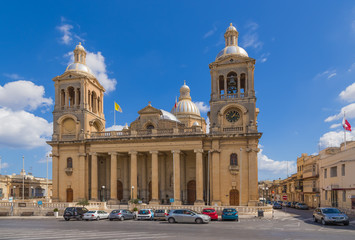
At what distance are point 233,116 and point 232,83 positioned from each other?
543 centimetres

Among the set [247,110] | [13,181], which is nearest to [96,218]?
[247,110]

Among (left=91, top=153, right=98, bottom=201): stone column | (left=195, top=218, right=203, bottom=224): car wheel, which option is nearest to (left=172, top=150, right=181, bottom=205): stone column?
(left=91, top=153, right=98, bottom=201): stone column

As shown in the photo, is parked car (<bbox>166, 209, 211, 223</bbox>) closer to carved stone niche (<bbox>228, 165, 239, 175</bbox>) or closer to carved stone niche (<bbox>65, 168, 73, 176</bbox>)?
carved stone niche (<bbox>228, 165, 239, 175</bbox>)

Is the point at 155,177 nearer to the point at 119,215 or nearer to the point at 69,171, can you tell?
the point at 69,171

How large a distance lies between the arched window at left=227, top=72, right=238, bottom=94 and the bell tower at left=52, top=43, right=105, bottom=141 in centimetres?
2235

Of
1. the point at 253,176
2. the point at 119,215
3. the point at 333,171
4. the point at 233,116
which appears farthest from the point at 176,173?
the point at 333,171

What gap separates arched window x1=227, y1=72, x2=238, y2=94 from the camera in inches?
2076

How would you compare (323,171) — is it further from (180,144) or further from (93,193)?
(93,193)

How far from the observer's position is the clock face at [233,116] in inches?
1999

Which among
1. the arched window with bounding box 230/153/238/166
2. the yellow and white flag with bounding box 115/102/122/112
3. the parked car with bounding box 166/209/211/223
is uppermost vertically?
the yellow and white flag with bounding box 115/102/122/112

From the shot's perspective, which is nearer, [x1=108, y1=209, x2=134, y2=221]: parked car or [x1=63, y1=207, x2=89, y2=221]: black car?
[x1=108, y1=209, x2=134, y2=221]: parked car

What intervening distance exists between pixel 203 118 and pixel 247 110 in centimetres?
2344

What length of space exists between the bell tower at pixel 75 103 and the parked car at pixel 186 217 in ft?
89.3

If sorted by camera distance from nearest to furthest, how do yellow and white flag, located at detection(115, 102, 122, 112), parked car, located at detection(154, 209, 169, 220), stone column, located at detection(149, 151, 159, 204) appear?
parked car, located at detection(154, 209, 169, 220), stone column, located at detection(149, 151, 159, 204), yellow and white flag, located at detection(115, 102, 122, 112)
